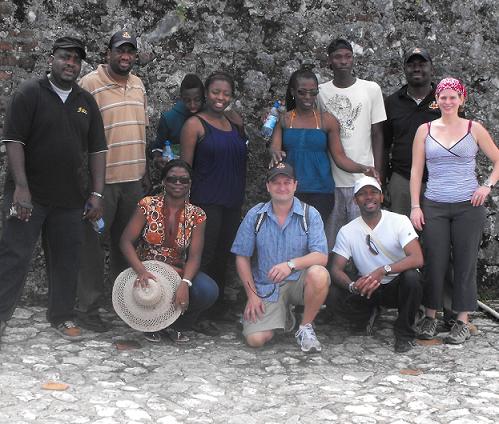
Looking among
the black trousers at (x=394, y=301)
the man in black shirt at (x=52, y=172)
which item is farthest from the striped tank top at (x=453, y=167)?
the man in black shirt at (x=52, y=172)

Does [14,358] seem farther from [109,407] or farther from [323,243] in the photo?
[323,243]

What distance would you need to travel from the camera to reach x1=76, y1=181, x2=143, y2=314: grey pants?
5121 mm

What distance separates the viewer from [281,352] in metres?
4.81

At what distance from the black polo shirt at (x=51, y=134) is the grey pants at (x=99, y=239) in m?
0.34

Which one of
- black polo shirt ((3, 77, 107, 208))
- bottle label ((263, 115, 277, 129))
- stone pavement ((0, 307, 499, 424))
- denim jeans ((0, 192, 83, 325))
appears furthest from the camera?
bottle label ((263, 115, 277, 129))

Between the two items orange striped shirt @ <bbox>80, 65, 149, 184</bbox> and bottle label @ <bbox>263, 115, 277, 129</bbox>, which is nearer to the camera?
orange striped shirt @ <bbox>80, 65, 149, 184</bbox>

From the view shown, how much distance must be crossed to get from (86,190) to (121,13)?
134cm

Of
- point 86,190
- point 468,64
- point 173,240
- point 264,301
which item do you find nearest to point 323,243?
point 264,301

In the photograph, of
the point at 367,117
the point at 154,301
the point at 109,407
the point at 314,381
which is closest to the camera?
the point at 109,407

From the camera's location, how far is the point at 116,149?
510 cm

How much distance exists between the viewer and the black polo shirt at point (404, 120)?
5340mm

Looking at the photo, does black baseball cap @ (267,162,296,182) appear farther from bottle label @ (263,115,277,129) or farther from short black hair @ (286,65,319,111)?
short black hair @ (286,65,319,111)

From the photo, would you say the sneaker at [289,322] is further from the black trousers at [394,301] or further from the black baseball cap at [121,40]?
the black baseball cap at [121,40]

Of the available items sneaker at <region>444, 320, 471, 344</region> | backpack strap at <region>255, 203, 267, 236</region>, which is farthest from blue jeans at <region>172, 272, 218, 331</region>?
sneaker at <region>444, 320, 471, 344</region>
